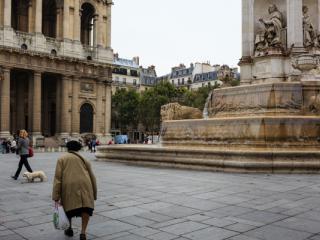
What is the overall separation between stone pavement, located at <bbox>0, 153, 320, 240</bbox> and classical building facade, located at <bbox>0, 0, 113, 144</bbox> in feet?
127

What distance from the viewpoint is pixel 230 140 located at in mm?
12547

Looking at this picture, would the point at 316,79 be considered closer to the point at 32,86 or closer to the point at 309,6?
the point at 309,6

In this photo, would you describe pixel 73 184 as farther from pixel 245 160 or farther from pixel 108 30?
pixel 108 30

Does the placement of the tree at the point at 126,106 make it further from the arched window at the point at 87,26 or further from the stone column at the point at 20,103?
the stone column at the point at 20,103

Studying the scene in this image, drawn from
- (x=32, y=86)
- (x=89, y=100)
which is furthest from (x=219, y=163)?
(x=89, y=100)

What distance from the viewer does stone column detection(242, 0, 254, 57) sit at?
616 inches

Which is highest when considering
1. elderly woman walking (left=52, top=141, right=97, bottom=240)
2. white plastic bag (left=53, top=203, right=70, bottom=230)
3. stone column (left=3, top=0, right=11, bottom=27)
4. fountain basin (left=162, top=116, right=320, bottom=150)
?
stone column (left=3, top=0, right=11, bottom=27)

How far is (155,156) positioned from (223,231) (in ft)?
30.4

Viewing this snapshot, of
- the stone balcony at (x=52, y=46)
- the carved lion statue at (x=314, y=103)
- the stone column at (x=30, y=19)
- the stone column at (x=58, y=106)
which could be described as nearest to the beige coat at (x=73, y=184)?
the carved lion statue at (x=314, y=103)

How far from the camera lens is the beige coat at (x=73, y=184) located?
4879 millimetres

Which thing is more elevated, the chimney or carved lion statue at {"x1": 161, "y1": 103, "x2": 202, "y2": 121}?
the chimney

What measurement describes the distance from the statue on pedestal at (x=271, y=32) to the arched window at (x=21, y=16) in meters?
42.2

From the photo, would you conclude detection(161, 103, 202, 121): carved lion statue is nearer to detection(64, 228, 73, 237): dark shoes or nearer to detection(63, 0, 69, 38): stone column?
detection(64, 228, 73, 237): dark shoes

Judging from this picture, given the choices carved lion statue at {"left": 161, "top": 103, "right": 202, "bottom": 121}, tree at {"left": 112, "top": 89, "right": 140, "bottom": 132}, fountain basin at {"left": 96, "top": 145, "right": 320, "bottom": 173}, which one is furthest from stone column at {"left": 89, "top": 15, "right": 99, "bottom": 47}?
fountain basin at {"left": 96, "top": 145, "right": 320, "bottom": 173}
